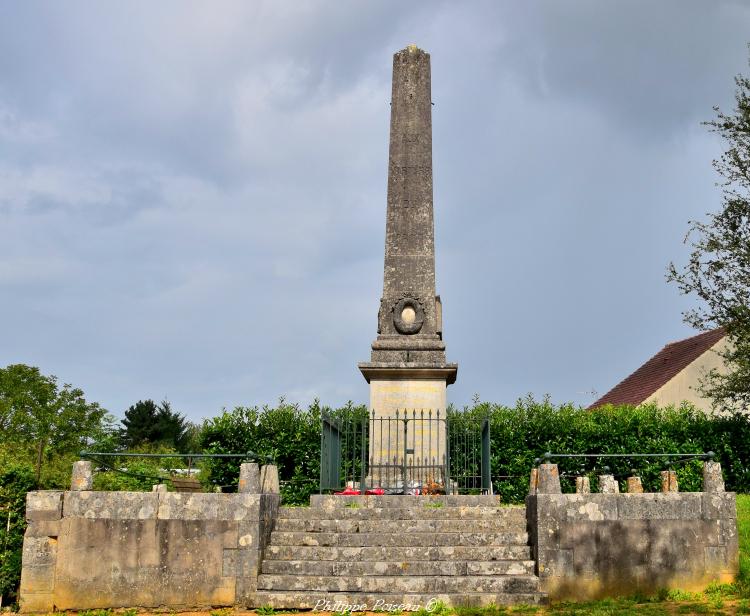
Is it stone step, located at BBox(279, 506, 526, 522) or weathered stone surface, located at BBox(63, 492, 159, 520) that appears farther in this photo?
stone step, located at BBox(279, 506, 526, 522)

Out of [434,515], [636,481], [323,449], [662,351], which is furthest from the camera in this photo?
[662,351]

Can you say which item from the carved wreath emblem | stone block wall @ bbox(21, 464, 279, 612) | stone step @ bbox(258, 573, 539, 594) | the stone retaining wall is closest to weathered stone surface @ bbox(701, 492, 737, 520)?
the stone retaining wall

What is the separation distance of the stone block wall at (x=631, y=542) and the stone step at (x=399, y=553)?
41 centimetres

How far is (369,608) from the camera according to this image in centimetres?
948

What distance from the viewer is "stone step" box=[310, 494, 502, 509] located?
11.8 metres

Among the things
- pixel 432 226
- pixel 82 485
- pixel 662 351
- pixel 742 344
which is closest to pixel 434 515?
pixel 82 485

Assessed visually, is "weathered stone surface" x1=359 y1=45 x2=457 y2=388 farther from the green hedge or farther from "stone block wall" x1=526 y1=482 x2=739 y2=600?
"stone block wall" x1=526 y1=482 x2=739 y2=600

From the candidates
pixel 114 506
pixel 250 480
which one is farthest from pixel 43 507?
pixel 250 480

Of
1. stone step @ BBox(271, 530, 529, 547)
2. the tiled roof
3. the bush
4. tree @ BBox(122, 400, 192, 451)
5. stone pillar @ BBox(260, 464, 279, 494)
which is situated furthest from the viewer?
tree @ BBox(122, 400, 192, 451)

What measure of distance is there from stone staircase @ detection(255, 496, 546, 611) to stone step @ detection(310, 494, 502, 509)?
0.02 meters

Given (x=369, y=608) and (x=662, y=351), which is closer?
(x=369, y=608)

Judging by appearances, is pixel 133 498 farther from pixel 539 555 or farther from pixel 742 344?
pixel 742 344

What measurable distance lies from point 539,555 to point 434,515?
181cm

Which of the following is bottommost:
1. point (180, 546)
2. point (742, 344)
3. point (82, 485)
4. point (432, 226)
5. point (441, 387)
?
point (180, 546)
